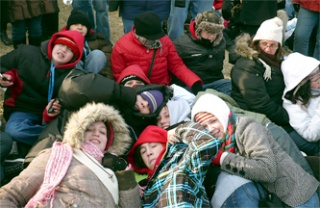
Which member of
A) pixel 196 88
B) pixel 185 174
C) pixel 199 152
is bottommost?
pixel 196 88

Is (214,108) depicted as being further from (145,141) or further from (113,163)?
(113,163)

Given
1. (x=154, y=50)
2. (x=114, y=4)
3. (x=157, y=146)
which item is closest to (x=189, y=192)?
(x=157, y=146)

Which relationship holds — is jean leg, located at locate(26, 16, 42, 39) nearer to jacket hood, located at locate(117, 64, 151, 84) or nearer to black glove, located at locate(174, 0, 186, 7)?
black glove, located at locate(174, 0, 186, 7)

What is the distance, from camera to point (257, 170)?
2.75m

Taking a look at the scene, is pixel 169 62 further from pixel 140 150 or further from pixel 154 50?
pixel 140 150

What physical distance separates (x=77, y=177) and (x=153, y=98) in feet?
3.60

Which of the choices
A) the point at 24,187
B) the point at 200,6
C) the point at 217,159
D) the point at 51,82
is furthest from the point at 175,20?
the point at 24,187

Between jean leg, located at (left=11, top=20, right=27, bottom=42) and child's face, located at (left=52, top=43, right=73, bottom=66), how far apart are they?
1.57m

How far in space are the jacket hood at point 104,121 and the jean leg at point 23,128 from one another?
0.67 m

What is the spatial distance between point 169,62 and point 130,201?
193cm

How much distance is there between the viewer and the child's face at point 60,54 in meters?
3.48

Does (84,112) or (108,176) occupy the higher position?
(84,112)

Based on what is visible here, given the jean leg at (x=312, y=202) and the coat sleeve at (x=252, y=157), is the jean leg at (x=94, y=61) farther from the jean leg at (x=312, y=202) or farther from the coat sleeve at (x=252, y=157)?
the jean leg at (x=312, y=202)

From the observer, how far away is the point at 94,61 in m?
3.83
